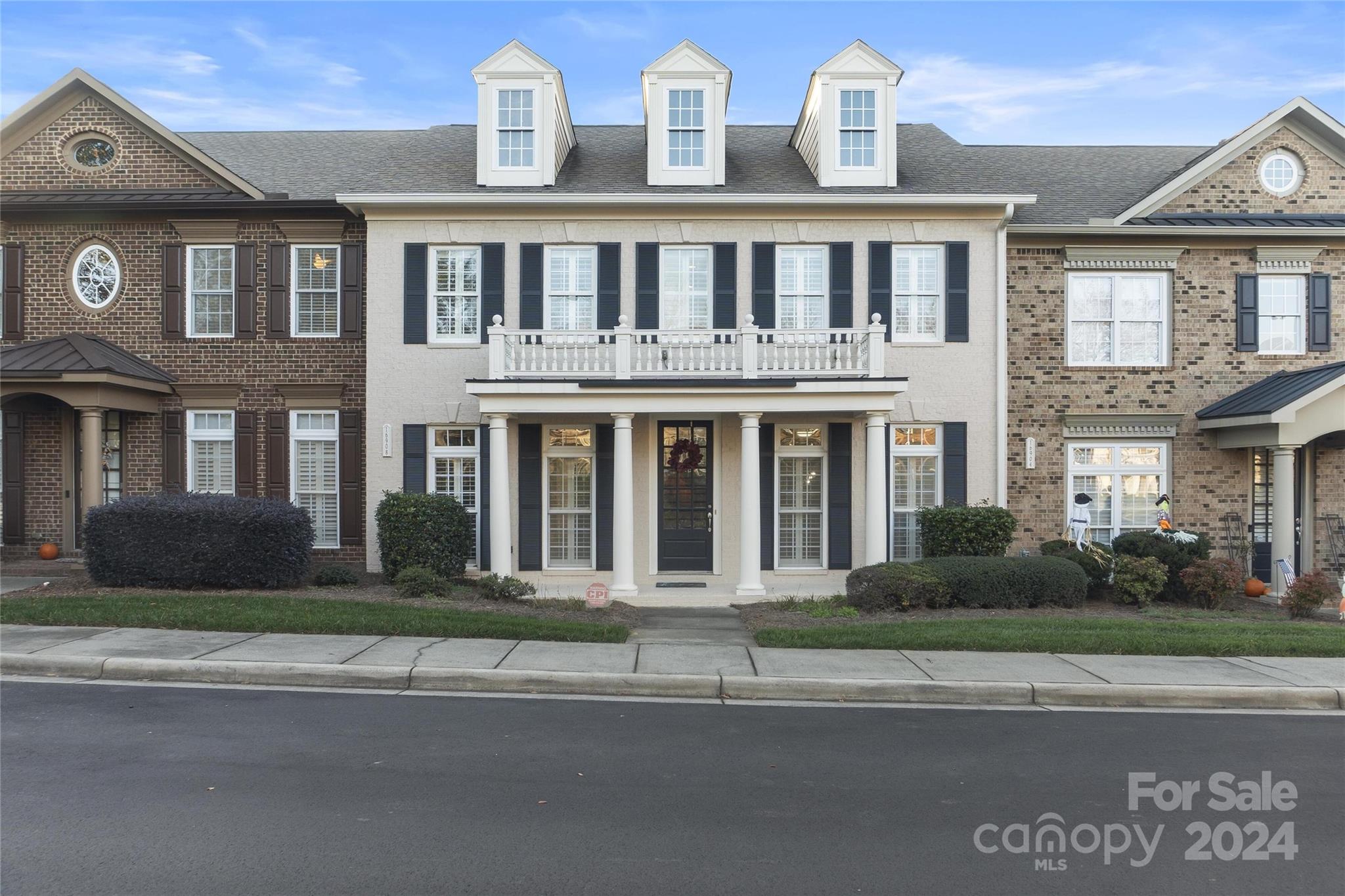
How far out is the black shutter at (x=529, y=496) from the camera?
49.9 feet

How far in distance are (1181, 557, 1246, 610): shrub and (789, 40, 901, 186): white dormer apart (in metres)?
8.25

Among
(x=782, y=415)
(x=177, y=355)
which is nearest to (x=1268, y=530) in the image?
(x=782, y=415)

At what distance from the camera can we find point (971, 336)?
50.5 ft

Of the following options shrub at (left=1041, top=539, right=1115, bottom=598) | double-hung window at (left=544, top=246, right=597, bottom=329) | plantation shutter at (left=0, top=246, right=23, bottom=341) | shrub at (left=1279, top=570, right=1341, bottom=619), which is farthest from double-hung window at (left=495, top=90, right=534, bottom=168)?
shrub at (left=1279, top=570, right=1341, bottom=619)

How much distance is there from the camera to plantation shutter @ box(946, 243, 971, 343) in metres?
15.3

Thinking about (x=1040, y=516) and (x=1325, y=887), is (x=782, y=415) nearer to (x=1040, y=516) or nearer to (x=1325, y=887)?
(x=1040, y=516)

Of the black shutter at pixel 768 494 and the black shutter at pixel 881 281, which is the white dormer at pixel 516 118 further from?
the black shutter at pixel 881 281

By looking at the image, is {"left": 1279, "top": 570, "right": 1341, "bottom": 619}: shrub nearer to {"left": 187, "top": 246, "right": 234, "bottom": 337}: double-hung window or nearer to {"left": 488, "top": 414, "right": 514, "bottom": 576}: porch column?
{"left": 488, "top": 414, "right": 514, "bottom": 576}: porch column

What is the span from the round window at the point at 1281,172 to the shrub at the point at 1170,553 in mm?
7329

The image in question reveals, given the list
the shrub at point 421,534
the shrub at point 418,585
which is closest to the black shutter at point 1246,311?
the shrub at point 421,534

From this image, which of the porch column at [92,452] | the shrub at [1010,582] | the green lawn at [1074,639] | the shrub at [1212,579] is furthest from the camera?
the porch column at [92,452]

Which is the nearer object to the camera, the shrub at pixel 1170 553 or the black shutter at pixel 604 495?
the shrub at pixel 1170 553

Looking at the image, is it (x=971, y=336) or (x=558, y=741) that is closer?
(x=558, y=741)

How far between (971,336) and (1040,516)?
11.8 feet
